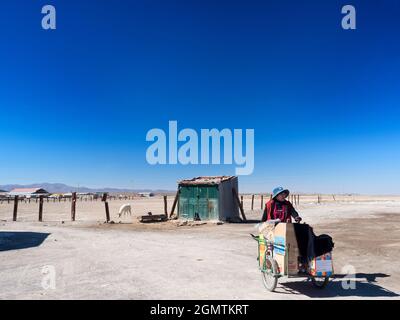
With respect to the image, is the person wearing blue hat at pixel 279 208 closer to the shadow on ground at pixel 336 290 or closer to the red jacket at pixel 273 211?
the red jacket at pixel 273 211

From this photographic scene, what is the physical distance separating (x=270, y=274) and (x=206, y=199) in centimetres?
1877

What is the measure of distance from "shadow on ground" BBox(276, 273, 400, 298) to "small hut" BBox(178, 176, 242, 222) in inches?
681

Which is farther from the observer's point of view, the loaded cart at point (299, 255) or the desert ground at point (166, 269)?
the desert ground at point (166, 269)

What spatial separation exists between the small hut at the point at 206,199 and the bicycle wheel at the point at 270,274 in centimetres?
1812

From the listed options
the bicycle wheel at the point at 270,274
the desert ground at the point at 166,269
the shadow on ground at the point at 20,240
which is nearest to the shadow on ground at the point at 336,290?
the desert ground at the point at 166,269

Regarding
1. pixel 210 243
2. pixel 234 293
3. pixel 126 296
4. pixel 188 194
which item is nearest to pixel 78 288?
pixel 126 296

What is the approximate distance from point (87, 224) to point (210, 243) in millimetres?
11465

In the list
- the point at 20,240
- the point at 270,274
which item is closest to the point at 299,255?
the point at 270,274

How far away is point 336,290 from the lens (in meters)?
7.88

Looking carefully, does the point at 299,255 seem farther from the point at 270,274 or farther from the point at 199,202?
the point at 199,202

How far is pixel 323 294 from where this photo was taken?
24.7 feet

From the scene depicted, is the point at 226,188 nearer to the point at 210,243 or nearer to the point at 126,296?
the point at 210,243

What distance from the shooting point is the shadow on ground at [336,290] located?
7480 mm
